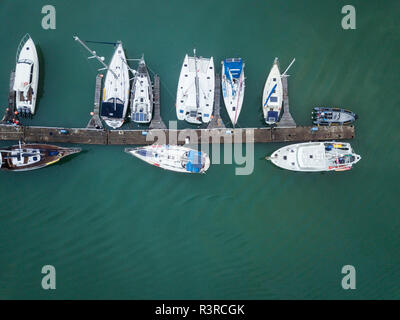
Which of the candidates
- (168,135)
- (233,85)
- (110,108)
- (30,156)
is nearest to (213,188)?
(168,135)

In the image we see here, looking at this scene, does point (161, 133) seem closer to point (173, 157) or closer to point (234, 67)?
point (173, 157)

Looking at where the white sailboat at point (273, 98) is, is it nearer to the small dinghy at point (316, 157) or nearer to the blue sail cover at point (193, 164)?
the small dinghy at point (316, 157)

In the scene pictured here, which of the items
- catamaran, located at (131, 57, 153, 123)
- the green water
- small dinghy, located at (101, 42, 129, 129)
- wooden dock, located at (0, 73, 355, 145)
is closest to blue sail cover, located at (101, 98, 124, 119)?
small dinghy, located at (101, 42, 129, 129)

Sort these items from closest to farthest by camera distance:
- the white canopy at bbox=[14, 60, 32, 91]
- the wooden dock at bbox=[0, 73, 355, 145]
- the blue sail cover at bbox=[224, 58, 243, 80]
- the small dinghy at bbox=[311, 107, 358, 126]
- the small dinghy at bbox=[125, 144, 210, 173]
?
1. the white canopy at bbox=[14, 60, 32, 91]
2. the small dinghy at bbox=[125, 144, 210, 173]
3. the wooden dock at bbox=[0, 73, 355, 145]
4. the blue sail cover at bbox=[224, 58, 243, 80]
5. the small dinghy at bbox=[311, 107, 358, 126]

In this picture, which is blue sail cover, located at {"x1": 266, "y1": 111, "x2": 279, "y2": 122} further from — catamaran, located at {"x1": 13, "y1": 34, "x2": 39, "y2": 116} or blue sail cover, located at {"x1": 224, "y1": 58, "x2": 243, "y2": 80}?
catamaran, located at {"x1": 13, "y1": 34, "x2": 39, "y2": 116}

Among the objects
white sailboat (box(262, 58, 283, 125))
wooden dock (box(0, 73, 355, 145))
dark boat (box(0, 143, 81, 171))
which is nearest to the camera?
dark boat (box(0, 143, 81, 171))

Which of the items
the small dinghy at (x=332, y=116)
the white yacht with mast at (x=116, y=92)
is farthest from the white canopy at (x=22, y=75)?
the small dinghy at (x=332, y=116)
